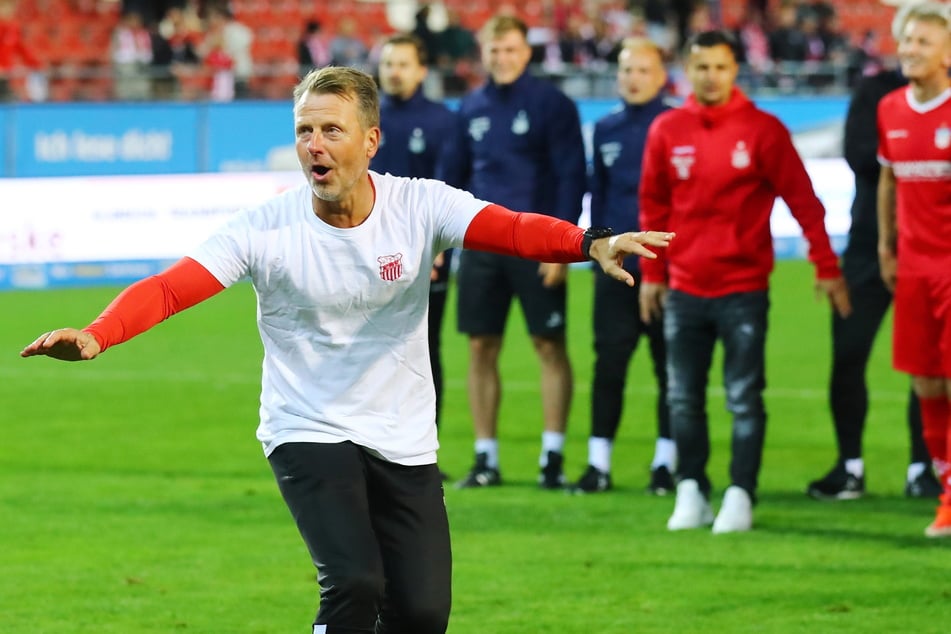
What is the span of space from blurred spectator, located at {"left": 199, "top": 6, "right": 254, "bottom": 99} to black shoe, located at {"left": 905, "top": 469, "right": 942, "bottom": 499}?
16.7m

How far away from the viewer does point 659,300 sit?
8672mm

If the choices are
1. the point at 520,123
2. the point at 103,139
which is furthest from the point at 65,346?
the point at 103,139

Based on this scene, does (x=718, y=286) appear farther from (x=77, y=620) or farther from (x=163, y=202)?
(x=163, y=202)

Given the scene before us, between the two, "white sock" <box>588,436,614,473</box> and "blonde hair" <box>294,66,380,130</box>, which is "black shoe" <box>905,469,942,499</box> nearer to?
"white sock" <box>588,436,614,473</box>

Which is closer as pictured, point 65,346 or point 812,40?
point 65,346

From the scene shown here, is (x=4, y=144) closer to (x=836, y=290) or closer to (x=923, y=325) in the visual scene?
(x=836, y=290)

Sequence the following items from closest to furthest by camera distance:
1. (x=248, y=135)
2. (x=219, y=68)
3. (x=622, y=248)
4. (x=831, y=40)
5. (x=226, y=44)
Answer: (x=622, y=248) < (x=248, y=135) < (x=219, y=68) < (x=226, y=44) < (x=831, y=40)

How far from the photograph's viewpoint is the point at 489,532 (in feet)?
27.5

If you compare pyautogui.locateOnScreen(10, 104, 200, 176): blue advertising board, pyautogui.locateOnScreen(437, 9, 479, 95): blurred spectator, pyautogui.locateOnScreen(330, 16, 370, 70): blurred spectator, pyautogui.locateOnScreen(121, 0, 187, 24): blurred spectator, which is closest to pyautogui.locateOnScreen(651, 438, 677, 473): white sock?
pyautogui.locateOnScreen(10, 104, 200, 176): blue advertising board

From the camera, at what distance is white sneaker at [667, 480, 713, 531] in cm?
838

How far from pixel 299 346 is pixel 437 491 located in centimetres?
60

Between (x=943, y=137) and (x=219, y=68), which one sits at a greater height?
(x=943, y=137)

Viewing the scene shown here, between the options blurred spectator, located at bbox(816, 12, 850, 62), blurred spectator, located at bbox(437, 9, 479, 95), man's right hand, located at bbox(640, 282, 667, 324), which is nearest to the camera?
man's right hand, located at bbox(640, 282, 667, 324)

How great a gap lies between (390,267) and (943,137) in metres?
3.87
